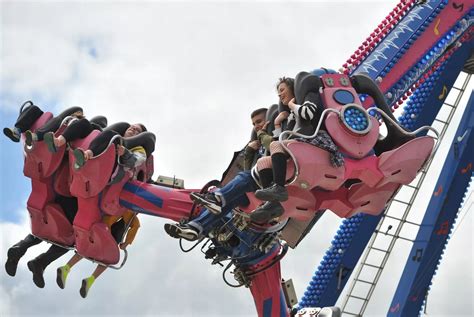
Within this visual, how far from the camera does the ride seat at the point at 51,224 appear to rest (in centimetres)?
841

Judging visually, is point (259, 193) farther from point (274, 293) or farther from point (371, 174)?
point (274, 293)

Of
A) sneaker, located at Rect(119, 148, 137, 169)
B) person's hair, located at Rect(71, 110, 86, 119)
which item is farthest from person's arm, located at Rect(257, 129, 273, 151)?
person's hair, located at Rect(71, 110, 86, 119)

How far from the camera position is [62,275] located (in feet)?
28.2

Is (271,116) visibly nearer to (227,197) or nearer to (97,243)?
(227,197)

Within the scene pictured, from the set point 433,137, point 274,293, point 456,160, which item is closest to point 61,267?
point 274,293

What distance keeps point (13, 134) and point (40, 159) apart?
332 mm

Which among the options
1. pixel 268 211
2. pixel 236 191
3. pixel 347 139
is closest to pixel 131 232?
pixel 236 191

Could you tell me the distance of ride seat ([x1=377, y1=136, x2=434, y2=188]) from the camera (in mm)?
7258

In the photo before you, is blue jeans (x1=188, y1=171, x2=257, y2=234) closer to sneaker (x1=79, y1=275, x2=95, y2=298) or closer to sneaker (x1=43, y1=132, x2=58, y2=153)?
sneaker (x1=43, y1=132, x2=58, y2=153)

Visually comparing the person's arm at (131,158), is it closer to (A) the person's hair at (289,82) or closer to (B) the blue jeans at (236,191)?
(B) the blue jeans at (236,191)

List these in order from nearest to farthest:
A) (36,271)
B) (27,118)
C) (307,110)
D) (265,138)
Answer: (307,110), (265,138), (27,118), (36,271)

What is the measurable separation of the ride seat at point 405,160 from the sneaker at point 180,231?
143cm

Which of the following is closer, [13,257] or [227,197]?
[227,197]

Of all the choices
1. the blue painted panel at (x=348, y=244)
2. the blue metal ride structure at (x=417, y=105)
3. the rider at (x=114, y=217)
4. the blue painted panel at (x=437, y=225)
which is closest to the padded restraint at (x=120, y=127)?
the rider at (x=114, y=217)
